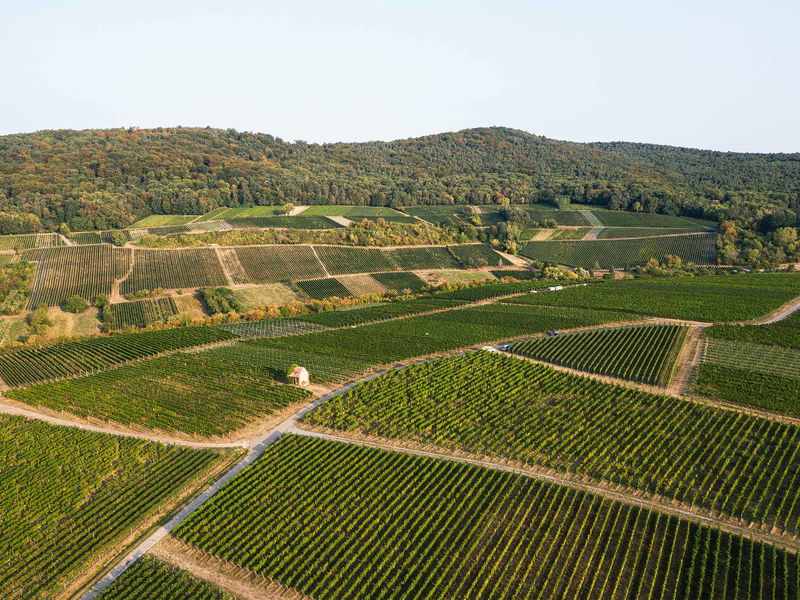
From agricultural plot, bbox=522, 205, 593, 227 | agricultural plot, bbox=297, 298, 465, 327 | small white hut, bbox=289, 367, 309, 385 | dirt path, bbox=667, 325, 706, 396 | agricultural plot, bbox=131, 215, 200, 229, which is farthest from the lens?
agricultural plot, bbox=522, 205, 593, 227

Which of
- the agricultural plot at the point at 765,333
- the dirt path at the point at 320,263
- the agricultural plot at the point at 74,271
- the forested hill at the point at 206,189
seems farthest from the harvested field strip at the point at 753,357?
the agricultural plot at the point at 74,271

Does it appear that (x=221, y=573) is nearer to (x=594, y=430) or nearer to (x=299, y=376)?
(x=299, y=376)

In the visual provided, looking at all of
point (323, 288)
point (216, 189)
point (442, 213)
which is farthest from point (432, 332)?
point (216, 189)

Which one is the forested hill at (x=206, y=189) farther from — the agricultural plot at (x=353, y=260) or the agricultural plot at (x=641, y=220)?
the agricultural plot at (x=353, y=260)

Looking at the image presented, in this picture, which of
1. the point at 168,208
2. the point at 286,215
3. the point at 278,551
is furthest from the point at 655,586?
the point at 168,208

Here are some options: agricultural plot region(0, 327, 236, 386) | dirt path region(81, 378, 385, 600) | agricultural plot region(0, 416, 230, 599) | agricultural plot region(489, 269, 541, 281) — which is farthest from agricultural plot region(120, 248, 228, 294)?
dirt path region(81, 378, 385, 600)

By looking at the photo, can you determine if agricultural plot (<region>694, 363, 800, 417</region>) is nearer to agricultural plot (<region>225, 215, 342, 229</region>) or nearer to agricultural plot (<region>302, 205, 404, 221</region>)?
agricultural plot (<region>225, 215, 342, 229</region>)
